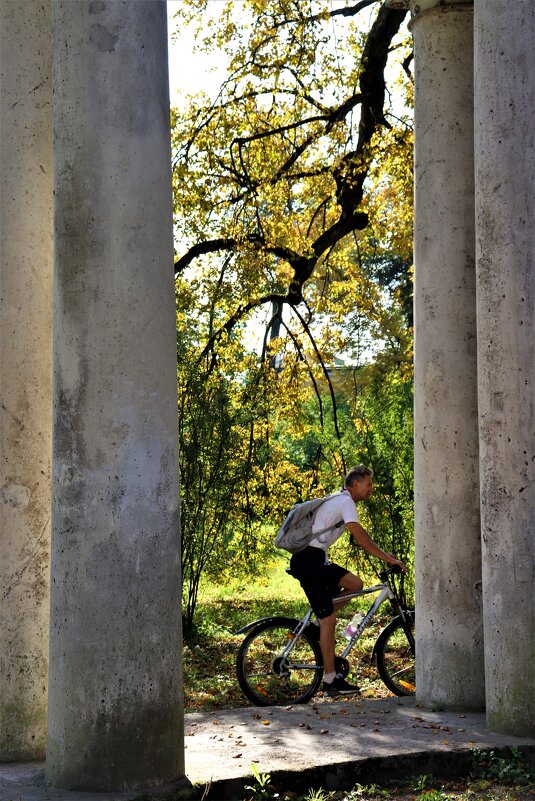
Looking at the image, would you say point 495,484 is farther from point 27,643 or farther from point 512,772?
point 27,643

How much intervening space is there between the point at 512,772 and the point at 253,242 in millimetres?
8790

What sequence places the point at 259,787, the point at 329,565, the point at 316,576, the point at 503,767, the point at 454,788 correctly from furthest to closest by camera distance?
1. the point at 329,565
2. the point at 316,576
3. the point at 503,767
4. the point at 454,788
5. the point at 259,787

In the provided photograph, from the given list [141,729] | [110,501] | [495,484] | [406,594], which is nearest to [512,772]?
[495,484]

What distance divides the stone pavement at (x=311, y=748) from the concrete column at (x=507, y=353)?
0.49 meters

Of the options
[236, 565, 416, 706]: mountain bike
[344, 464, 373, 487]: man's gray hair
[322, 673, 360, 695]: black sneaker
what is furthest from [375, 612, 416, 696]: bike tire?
[344, 464, 373, 487]: man's gray hair

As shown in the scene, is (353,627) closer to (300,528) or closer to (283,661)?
(283,661)

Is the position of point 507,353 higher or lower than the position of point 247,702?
higher

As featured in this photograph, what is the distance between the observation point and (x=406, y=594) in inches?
504

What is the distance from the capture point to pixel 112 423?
4855 millimetres

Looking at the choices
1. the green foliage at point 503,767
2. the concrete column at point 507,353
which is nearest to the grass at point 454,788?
the green foliage at point 503,767

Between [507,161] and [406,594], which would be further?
[406,594]

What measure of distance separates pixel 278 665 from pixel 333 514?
1285 mm

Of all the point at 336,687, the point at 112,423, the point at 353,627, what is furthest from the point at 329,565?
the point at 112,423

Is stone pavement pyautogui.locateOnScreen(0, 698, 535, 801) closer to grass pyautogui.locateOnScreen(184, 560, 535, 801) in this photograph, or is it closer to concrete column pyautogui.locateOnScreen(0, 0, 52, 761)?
grass pyautogui.locateOnScreen(184, 560, 535, 801)
